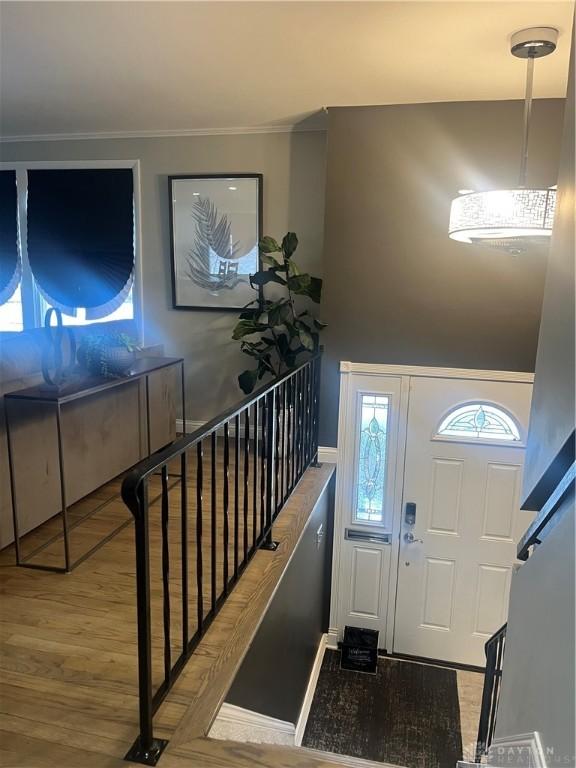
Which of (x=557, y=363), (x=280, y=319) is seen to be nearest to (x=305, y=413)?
(x=280, y=319)

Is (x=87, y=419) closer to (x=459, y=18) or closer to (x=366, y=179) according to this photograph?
(x=366, y=179)

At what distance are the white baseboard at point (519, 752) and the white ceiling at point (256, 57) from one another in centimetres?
261

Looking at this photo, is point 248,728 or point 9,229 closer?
point 248,728

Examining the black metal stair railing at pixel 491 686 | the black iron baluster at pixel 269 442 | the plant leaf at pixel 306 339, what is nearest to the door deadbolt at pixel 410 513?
the black metal stair railing at pixel 491 686

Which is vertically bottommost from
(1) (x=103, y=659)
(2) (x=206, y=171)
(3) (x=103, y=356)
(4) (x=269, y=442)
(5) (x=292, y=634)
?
(5) (x=292, y=634)

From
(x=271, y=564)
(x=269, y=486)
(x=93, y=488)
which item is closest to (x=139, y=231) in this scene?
(x=93, y=488)

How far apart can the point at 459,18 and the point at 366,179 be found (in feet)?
4.67

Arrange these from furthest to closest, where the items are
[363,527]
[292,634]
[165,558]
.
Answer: [363,527] < [292,634] < [165,558]

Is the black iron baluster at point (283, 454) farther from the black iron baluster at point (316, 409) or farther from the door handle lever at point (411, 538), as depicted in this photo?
the door handle lever at point (411, 538)

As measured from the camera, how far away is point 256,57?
112 inches

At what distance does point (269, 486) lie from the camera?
276cm

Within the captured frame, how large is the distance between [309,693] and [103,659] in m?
2.51

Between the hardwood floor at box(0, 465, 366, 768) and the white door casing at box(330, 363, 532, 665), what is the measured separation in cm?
146

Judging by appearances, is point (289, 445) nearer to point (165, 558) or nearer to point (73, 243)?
point (165, 558)
